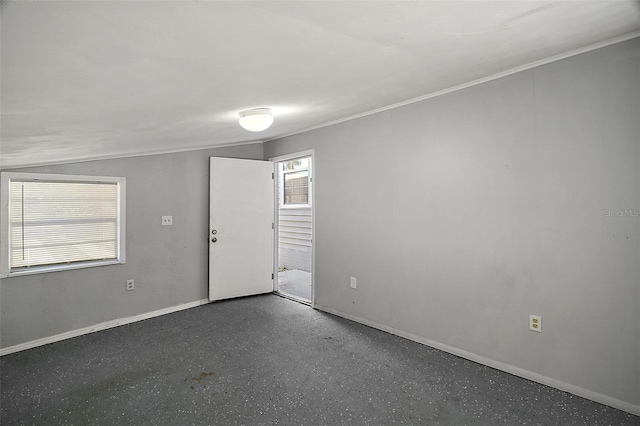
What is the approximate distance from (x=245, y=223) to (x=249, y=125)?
2.19 metres

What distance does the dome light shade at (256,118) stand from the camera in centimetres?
257

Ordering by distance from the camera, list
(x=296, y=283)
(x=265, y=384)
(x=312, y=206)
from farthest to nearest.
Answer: (x=296, y=283) < (x=312, y=206) < (x=265, y=384)

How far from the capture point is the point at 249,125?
264 cm

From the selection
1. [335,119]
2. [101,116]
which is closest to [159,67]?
[101,116]

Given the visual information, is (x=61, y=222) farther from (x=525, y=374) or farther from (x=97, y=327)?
(x=525, y=374)

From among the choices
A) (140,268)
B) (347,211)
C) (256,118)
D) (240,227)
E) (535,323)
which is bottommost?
(535,323)

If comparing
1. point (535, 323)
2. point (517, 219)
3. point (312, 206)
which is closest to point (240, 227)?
point (312, 206)

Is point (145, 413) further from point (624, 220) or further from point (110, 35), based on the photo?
point (624, 220)

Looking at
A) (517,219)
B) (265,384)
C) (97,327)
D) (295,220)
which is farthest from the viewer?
(295,220)

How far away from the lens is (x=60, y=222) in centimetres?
331

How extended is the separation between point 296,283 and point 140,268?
8.09ft

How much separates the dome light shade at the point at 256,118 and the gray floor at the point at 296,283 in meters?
2.65

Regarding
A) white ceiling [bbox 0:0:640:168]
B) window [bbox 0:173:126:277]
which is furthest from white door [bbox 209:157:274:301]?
white ceiling [bbox 0:0:640:168]

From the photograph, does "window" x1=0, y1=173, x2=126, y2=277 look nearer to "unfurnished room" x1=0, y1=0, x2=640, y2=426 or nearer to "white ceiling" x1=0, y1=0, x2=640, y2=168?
"unfurnished room" x1=0, y1=0, x2=640, y2=426
